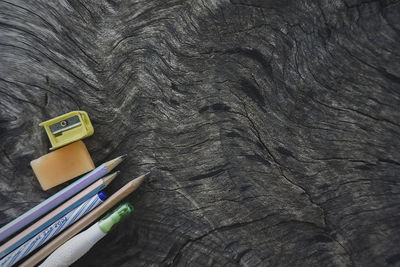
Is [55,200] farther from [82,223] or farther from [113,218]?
[113,218]

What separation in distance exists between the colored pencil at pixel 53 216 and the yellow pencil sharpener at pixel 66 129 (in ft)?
0.59

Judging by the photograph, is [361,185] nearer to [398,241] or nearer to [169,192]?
[398,241]

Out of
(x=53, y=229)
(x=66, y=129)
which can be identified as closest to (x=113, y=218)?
(x=53, y=229)

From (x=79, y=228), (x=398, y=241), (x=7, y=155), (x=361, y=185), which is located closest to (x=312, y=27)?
(x=361, y=185)

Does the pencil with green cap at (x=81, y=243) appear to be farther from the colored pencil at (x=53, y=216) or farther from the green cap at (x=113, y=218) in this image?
the colored pencil at (x=53, y=216)

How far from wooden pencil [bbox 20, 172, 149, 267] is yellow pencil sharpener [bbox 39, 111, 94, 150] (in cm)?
24

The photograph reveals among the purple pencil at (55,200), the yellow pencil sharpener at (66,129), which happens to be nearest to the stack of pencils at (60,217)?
the purple pencil at (55,200)

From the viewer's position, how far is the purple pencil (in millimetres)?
1541

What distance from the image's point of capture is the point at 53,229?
60.4 inches

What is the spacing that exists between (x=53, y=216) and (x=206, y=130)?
0.62 meters

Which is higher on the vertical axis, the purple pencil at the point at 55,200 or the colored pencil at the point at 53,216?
the purple pencil at the point at 55,200

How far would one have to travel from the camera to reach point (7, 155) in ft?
5.23

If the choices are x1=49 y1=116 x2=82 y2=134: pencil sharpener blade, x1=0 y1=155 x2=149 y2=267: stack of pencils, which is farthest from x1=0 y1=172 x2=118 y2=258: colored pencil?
x1=49 y1=116 x2=82 y2=134: pencil sharpener blade

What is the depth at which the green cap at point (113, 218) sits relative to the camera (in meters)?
1.48
